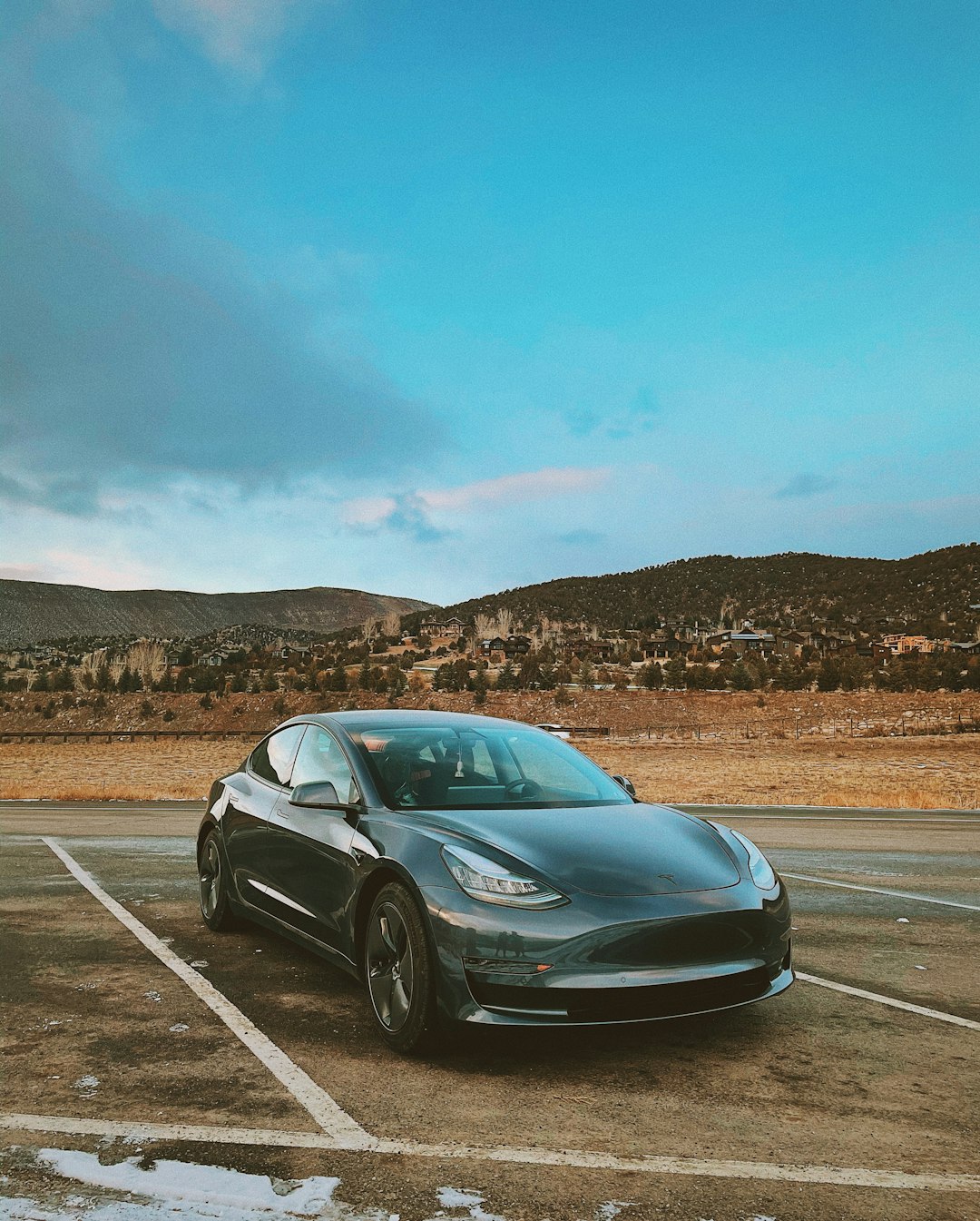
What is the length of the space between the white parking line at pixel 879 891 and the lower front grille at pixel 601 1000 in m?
5.59

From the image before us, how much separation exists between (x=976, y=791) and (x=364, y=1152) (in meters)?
28.4

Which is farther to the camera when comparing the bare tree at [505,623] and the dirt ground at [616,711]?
the bare tree at [505,623]

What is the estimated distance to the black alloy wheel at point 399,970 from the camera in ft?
15.8

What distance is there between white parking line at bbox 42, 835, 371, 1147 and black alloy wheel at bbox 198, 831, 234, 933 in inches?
16.1

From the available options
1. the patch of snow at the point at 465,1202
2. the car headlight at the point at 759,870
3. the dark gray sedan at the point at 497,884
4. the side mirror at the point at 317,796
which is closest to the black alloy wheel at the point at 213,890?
the dark gray sedan at the point at 497,884

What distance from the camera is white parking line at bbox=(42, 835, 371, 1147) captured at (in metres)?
4.07

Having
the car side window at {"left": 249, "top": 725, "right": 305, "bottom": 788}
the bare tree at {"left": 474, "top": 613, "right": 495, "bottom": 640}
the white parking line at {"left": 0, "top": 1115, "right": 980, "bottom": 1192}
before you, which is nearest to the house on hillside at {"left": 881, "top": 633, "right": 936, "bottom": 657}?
the bare tree at {"left": 474, "top": 613, "right": 495, "bottom": 640}

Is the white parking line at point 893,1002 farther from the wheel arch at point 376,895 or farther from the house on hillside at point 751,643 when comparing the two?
the house on hillside at point 751,643

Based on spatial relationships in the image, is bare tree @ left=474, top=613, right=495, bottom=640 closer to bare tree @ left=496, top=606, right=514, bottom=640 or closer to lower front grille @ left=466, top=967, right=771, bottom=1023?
bare tree @ left=496, top=606, right=514, bottom=640

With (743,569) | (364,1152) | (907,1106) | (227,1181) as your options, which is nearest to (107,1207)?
(227,1181)

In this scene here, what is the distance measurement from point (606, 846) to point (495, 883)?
647mm

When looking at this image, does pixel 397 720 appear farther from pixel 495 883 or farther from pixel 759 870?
pixel 759 870

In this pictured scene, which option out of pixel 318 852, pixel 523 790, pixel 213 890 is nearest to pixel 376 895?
pixel 318 852

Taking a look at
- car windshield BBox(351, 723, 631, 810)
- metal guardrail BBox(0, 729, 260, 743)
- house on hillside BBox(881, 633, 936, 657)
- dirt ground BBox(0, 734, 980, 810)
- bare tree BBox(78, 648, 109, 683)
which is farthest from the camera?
bare tree BBox(78, 648, 109, 683)
